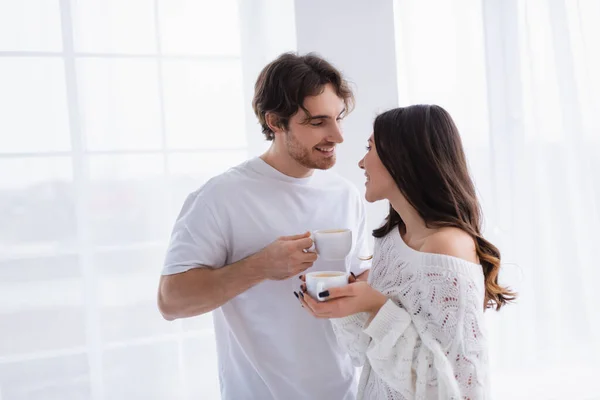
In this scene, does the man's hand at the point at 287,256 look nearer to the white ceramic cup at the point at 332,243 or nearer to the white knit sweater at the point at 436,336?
the white ceramic cup at the point at 332,243

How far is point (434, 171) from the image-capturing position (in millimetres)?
1296

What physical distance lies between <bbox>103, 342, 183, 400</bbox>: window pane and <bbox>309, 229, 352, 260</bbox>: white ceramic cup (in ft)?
3.96

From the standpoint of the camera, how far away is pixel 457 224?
1.27 metres

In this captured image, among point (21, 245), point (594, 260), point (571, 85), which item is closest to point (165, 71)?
point (21, 245)

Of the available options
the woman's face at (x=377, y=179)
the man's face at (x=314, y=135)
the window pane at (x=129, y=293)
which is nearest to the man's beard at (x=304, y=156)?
the man's face at (x=314, y=135)

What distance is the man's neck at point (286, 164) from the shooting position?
1.63m

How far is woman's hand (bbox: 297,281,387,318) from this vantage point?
46.4 inches

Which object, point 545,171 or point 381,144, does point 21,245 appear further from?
point 545,171

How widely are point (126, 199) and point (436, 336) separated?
1.47 m

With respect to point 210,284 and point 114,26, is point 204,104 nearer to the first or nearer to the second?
point 114,26

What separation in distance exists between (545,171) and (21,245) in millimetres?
2455

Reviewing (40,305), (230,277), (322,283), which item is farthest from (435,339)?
(40,305)

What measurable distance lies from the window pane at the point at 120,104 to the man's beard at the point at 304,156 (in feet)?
2.76

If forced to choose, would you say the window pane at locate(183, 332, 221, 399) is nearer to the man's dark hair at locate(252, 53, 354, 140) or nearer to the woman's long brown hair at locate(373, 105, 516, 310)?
the man's dark hair at locate(252, 53, 354, 140)
